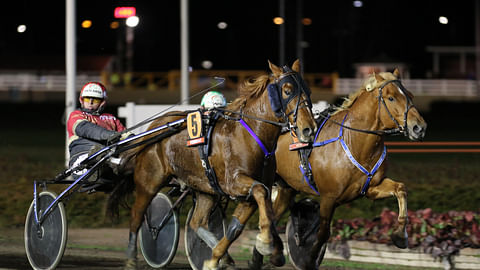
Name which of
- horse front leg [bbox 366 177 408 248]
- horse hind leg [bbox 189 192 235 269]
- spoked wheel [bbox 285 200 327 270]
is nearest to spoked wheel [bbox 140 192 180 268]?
horse hind leg [bbox 189 192 235 269]

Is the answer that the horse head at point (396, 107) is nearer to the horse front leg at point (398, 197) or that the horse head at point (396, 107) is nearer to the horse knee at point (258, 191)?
the horse front leg at point (398, 197)

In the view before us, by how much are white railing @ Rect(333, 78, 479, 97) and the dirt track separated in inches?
1240

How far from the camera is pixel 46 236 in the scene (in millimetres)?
8289

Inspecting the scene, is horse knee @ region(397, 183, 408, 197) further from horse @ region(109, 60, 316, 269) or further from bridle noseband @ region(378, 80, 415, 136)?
horse @ region(109, 60, 316, 269)

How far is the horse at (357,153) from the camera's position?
8.11 m

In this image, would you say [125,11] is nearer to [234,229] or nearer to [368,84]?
[368,84]

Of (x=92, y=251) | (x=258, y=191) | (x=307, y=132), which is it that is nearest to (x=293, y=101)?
(x=307, y=132)

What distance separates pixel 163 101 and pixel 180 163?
98.9ft

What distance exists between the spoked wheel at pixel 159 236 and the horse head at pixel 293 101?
80.3 inches

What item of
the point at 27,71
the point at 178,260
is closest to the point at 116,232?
the point at 178,260

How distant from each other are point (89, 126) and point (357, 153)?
253cm

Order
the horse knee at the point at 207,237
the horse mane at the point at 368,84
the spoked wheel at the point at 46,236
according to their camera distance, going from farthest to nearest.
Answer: the horse mane at the point at 368,84, the spoked wheel at the point at 46,236, the horse knee at the point at 207,237

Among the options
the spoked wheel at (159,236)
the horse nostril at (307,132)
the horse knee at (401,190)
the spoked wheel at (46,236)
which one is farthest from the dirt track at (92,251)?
the horse nostril at (307,132)

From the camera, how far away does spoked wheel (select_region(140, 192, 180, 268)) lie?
866cm
